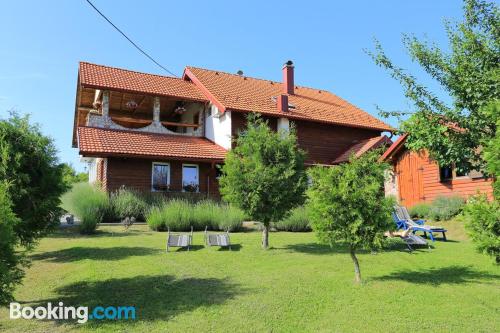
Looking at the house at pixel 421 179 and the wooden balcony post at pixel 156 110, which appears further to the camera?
the wooden balcony post at pixel 156 110

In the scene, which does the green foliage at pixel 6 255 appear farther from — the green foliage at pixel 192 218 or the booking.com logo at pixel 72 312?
the green foliage at pixel 192 218

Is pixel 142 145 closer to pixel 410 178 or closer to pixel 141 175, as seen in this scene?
pixel 141 175

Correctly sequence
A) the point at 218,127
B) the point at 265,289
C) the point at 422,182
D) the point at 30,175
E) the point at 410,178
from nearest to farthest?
the point at 265,289 < the point at 30,175 < the point at 422,182 < the point at 410,178 < the point at 218,127

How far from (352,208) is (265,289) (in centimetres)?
215

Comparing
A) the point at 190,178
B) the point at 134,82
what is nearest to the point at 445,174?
the point at 190,178

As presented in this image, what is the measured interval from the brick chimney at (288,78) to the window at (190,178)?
9.68 m

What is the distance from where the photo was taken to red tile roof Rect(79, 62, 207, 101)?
20484mm

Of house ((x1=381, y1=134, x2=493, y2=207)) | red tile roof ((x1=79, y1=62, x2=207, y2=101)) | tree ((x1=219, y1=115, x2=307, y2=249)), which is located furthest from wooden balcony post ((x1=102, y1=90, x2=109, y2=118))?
house ((x1=381, y1=134, x2=493, y2=207))

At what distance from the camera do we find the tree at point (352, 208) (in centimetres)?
756

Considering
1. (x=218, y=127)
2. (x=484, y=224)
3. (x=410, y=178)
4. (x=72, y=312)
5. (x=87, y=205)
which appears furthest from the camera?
(x=218, y=127)

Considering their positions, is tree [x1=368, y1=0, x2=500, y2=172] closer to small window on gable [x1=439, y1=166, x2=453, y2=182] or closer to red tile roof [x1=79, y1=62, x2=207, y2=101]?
small window on gable [x1=439, y1=166, x2=453, y2=182]

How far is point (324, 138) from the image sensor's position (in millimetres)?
24656

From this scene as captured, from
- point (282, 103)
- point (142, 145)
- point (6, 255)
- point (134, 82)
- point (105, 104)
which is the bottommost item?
point (6, 255)

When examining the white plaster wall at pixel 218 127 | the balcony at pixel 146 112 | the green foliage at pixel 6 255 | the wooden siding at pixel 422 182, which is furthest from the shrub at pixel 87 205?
the wooden siding at pixel 422 182
